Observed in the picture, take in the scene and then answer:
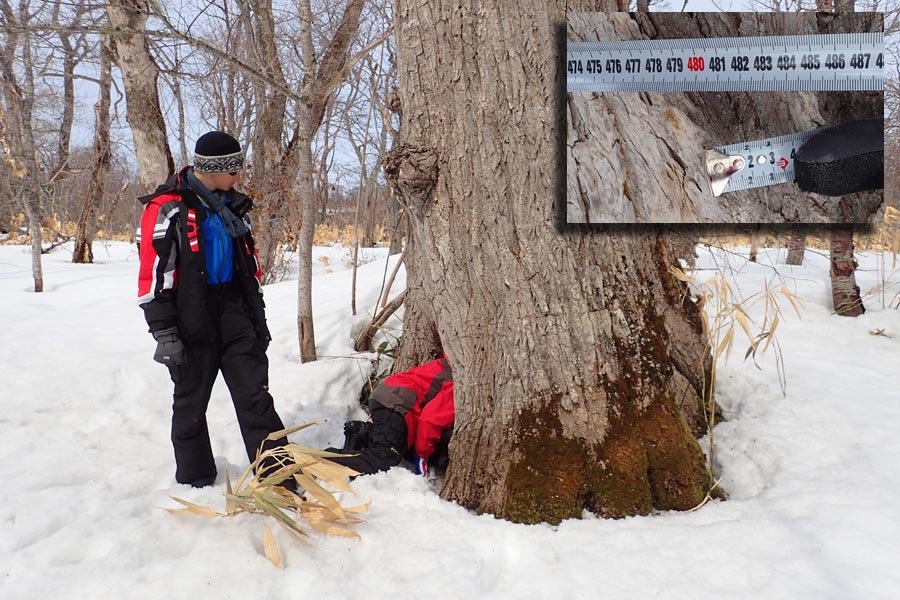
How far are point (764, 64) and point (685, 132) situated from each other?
32cm

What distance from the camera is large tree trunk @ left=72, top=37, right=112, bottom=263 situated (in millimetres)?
9648

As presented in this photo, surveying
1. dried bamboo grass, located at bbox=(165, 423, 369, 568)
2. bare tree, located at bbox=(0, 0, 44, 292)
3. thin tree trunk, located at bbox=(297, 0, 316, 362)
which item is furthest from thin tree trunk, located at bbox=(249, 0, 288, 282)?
dried bamboo grass, located at bbox=(165, 423, 369, 568)

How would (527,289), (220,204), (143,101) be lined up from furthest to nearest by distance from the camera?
(143,101), (220,204), (527,289)

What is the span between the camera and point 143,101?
15.5 ft

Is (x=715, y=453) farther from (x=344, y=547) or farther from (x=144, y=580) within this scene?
(x=144, y=580)

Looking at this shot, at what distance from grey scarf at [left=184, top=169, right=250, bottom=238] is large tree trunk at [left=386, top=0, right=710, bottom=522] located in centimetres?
97

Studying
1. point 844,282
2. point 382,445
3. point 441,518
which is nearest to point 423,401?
point 382,445

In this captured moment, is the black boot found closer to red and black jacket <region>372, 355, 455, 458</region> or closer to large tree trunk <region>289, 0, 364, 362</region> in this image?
red and black jacket <region>372, 355, 455, 458</region>

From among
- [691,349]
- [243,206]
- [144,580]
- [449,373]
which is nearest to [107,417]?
[243,206]

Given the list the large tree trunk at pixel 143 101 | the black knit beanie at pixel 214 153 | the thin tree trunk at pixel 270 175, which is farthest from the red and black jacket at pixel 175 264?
the thin tree trunk at pixel 270 175

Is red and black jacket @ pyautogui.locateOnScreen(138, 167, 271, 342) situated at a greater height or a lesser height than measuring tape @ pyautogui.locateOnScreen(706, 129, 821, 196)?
lesser

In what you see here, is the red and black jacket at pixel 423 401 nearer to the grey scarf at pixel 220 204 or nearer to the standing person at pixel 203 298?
the standing person at pixel 203 298

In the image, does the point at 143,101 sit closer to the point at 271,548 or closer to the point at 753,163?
the point at 271,548

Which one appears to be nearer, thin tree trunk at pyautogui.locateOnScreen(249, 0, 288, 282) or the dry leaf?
the dry leaf
